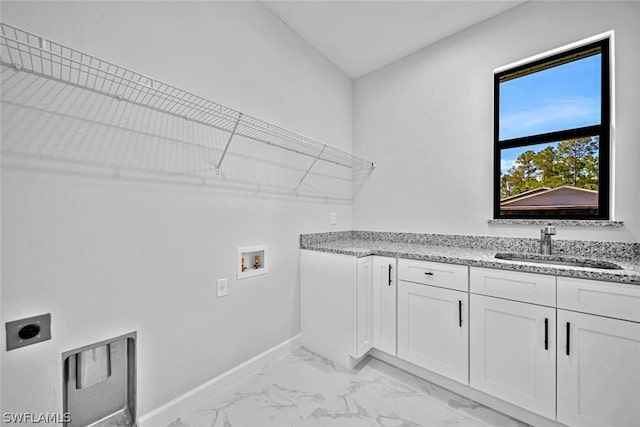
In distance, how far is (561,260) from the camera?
1.68 meters

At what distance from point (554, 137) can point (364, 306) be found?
1.80 m

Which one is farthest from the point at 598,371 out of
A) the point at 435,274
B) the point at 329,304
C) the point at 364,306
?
the point at 329,304

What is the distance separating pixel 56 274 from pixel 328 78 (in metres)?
2.44

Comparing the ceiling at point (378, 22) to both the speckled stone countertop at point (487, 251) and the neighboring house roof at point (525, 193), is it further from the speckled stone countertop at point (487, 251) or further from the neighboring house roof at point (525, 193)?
the speckled stone countertop at point (487, 251)

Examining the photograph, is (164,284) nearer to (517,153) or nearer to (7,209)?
(7,209)

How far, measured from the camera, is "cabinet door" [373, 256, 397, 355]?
190 centimetres

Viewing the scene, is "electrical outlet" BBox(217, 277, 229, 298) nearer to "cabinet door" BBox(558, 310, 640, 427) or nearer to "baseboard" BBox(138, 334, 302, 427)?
"baseboard" BBox(138, 334, 302, 427)

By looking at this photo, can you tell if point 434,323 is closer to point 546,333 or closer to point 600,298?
point 546,333

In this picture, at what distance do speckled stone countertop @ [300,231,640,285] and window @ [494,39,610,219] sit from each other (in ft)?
0.70

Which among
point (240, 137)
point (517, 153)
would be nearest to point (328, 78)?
point (240, 137)

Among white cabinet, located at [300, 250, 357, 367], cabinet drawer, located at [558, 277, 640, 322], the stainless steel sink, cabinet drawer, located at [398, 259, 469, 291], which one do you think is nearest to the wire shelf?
white cabinet, located at [300, 250, 357, 367]

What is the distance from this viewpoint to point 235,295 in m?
1.75

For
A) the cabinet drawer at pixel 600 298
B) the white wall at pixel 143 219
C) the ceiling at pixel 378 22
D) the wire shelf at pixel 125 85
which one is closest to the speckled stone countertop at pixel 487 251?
the cabinet drawer at pixel 600 298

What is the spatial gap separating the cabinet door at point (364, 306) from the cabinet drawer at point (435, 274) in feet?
0.77
